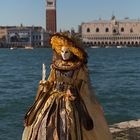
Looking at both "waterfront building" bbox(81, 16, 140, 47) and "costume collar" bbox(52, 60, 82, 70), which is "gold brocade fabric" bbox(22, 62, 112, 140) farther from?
"waterfront building" bbox(81, 16, 140, 47)

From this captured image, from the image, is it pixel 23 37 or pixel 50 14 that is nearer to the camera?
pixel 23 37

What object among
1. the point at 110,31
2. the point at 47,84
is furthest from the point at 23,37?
the point at 47,84

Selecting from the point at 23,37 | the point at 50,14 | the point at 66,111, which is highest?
the point at 66,111

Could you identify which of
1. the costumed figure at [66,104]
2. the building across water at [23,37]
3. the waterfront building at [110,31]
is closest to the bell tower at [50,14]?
the building across water at [23,37]

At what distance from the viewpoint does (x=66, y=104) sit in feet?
15.7

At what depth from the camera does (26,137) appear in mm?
4855

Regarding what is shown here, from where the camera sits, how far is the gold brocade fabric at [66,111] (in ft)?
15.6

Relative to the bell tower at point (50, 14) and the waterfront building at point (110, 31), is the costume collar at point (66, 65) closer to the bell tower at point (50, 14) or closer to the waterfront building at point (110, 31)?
the waterfront building at point (110, 31)

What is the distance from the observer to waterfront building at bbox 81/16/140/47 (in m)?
136

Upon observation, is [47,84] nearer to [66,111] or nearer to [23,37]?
[66,111]

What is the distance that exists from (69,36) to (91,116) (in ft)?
2.30

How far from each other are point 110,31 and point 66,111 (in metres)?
133

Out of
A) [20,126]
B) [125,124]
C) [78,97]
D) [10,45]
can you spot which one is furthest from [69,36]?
[10,45]

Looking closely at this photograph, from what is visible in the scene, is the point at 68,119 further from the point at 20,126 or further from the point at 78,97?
the point at 20,126
